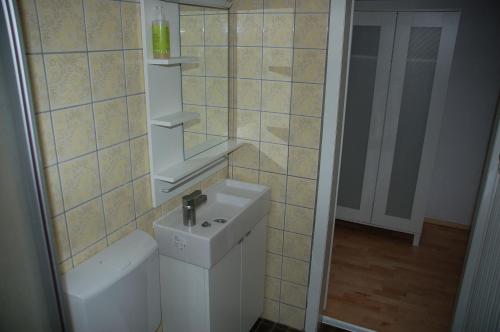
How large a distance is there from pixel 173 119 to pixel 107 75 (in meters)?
0.36

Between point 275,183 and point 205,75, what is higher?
point 205,75

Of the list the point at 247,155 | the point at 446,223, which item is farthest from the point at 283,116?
the point at 446,223

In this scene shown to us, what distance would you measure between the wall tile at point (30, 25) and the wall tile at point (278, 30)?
1172 mm

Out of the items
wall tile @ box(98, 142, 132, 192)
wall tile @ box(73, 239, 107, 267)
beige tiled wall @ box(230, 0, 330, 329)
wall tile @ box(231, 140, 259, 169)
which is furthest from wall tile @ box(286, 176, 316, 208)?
wall tile @ box(73, 239, 107, 267)

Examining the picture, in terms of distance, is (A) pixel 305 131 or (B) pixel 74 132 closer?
(B) pixel 74 132

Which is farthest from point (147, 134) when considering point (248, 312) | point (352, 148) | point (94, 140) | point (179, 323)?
point (352, 148)

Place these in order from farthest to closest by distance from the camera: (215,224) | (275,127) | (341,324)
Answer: (341,324) < (275,127) < (215,224)

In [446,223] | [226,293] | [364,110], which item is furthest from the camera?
[446,223]

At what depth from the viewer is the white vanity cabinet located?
1.80m

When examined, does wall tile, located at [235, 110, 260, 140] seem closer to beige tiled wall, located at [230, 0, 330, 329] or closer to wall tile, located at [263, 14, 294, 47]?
beige tiled wall, located at [230, 0, 330, 329]

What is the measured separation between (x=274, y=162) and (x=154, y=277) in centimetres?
94

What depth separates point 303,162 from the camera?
7.05 feet

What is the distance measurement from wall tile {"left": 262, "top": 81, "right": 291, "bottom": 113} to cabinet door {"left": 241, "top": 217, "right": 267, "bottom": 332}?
2.13 ft

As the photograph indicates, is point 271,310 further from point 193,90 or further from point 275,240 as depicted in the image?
point 193,90
